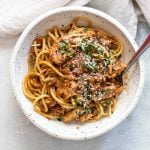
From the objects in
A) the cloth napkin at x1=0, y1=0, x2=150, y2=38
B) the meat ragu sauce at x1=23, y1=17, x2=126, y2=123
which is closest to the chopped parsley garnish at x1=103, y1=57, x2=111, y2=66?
the meat ragu sauce at x1=23, y1=17, x2=126, y2=123

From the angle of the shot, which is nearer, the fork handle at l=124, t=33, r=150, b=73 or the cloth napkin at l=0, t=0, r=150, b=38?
the fork handle at l=124, t=33, r=150, b=73

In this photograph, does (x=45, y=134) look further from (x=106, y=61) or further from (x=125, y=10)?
(x=125, y=10)

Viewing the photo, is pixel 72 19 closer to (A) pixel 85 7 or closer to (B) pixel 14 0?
(A) pixel 85 7

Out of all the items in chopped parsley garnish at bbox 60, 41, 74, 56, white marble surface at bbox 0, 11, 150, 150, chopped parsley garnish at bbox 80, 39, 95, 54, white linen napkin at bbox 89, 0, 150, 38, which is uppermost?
white linen napkin at bbox 89, 0, 150, 38

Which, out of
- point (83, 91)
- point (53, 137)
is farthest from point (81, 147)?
point (83, 91)

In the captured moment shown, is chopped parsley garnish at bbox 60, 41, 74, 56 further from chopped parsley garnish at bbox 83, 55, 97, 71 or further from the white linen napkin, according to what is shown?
the white linen napkin

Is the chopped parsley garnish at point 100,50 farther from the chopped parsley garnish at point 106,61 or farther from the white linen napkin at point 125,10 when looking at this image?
the white linen napkin at point 125,10

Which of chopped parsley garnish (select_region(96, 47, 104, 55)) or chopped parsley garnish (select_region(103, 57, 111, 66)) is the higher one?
chopped parsley garnish (select_region(96, 47, 104, 55))
